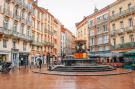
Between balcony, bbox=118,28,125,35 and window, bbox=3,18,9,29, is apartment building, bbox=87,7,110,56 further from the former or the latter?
window, bbox=3,18,9,29

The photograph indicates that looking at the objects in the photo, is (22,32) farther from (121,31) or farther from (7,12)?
(121,31)

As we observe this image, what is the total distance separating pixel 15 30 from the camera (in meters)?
35.7

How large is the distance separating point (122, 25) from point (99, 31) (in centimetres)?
1008

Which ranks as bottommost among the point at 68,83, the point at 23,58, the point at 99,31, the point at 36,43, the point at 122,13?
the point at 68,83

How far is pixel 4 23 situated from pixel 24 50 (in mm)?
8739

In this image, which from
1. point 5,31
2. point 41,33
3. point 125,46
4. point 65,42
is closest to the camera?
point 5,31

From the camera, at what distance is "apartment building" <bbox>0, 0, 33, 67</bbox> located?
31.9 meters

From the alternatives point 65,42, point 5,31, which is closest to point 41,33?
point 5,31

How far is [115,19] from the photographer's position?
4416cm

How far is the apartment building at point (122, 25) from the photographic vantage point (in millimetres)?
38969

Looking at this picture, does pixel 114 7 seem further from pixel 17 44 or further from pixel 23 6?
pixel 17 44

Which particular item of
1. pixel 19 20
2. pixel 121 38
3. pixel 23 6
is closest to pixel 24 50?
pixel 19 20

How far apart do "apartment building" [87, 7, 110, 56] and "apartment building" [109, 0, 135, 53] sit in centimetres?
226

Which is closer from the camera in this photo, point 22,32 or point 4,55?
point 4,55
